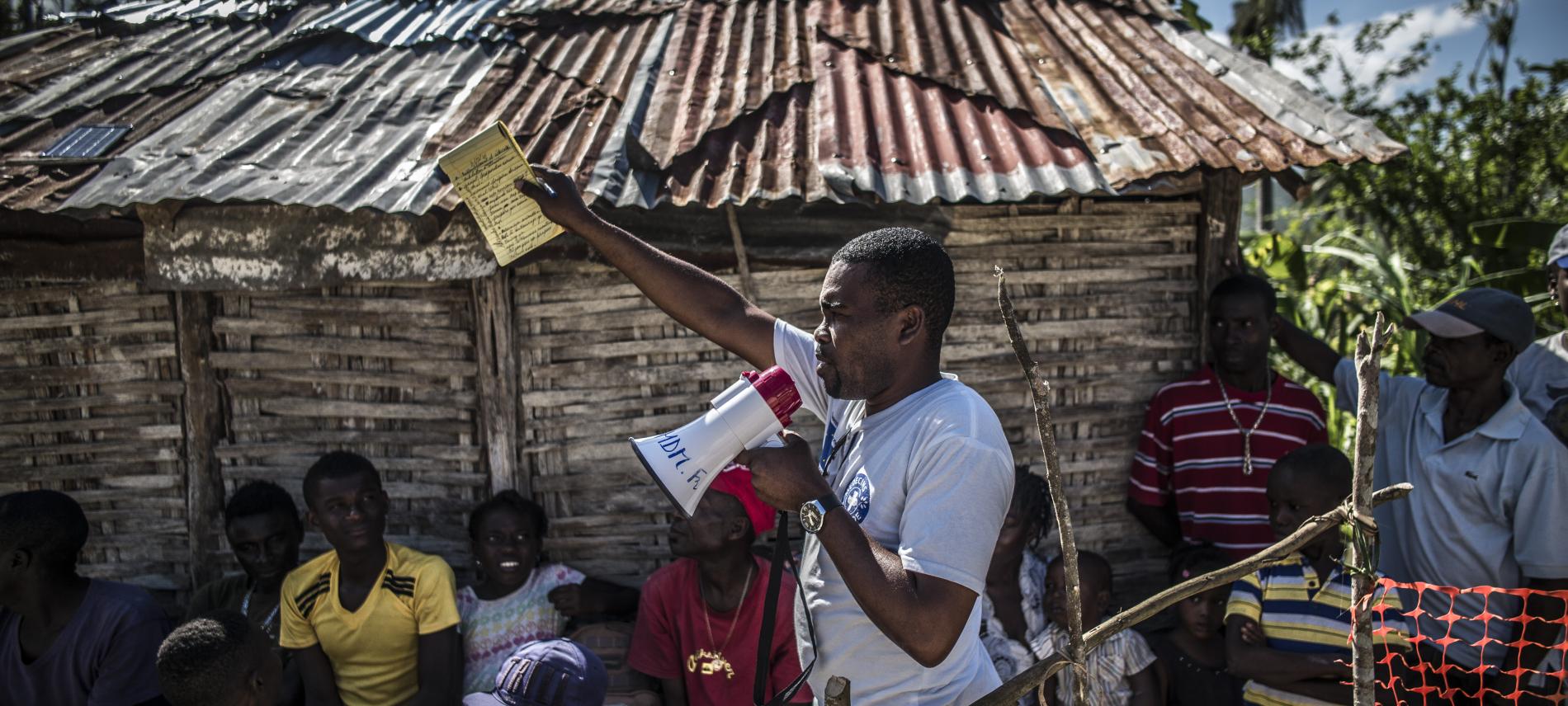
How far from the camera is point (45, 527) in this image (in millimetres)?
3418

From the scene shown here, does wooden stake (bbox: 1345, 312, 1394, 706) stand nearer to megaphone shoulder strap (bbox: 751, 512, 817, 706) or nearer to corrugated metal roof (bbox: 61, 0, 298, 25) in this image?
megaphone shoulder strap (bbox: 751, 512, 817, 706)

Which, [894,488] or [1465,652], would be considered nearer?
[894,488]

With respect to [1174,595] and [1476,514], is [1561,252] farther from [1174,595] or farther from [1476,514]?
[1174,595]

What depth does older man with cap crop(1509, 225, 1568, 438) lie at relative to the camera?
11.0ft

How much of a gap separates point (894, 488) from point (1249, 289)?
248 cm

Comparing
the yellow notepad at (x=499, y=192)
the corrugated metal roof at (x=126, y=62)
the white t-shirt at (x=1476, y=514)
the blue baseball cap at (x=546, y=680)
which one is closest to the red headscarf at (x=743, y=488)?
the yellow notepad at (x=499, y=192)

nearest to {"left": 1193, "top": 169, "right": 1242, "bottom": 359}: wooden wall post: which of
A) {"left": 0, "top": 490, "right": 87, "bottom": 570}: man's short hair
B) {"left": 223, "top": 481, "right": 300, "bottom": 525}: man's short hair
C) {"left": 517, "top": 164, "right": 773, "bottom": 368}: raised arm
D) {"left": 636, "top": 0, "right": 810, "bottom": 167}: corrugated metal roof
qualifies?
{"left": 636, "top": 0, "right": 810, "bottom": 167}: corrugated metal roof

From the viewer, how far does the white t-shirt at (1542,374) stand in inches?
133

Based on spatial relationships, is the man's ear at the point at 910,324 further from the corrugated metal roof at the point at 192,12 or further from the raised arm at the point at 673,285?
the corrugated metal roof at the point at 192,12

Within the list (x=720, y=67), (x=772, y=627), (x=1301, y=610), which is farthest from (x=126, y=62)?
(x=1301, y=610)

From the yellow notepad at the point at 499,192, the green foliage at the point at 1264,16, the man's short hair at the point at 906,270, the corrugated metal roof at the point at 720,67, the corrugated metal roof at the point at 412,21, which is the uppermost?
the green foliage at the point at 1264,16

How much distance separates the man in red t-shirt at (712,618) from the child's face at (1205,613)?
1.41 metres

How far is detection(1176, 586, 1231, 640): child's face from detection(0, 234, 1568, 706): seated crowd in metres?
0.01

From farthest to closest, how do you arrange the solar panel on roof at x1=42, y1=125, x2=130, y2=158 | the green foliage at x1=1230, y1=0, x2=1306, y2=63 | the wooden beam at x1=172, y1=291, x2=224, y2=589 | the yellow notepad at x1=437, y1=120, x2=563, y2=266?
the green foliage at x1=1230, y1=0, x2=1306, y2=63
the wooden beam at x1=172, y1=291, x2=224, y2=589
the solar panel on roof at x1=42, y1=125, x2=130, y2=158
the yellow notepad at x1=437, y1=120, x2=563, y2=266
